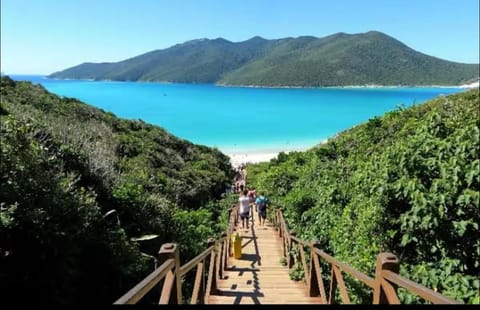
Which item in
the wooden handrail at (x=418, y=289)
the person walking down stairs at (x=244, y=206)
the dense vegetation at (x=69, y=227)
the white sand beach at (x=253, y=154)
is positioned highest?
the wooden handrail at (x=418, y=289)

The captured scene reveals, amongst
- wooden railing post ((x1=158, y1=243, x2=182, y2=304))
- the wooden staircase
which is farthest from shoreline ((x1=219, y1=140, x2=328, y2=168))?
wooden railing post ((x1=158, y1=243, x2=182, y2=304))

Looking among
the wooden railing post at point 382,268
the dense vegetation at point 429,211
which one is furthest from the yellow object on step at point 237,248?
the wooden railing post at point 382,268

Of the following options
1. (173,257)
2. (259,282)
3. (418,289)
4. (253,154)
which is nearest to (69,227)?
(259,282)

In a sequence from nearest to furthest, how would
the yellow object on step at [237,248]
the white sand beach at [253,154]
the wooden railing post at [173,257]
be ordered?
the wooden railing post at [173,257] < the yellow object on step at [237,248] < the white sand beach at [253,154]

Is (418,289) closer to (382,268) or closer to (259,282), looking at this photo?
(382,268)

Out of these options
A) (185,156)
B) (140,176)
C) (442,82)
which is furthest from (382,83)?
(140,176)

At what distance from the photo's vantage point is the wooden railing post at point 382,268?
2.71 m

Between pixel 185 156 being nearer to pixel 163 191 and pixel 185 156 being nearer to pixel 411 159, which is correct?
pixel 163 191

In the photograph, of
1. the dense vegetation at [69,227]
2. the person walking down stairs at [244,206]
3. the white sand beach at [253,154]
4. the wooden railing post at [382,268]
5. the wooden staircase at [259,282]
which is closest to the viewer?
the wooden railing post at [382,268]

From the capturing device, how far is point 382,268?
2.75 m

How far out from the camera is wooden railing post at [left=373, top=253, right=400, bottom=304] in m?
2.71

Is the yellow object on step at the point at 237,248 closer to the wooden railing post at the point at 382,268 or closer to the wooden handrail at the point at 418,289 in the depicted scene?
the wooden railing post at the point at 382,268

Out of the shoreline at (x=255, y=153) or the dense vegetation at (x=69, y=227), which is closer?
the dense vegetation at (x=69, y=227)

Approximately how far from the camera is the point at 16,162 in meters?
6.32
